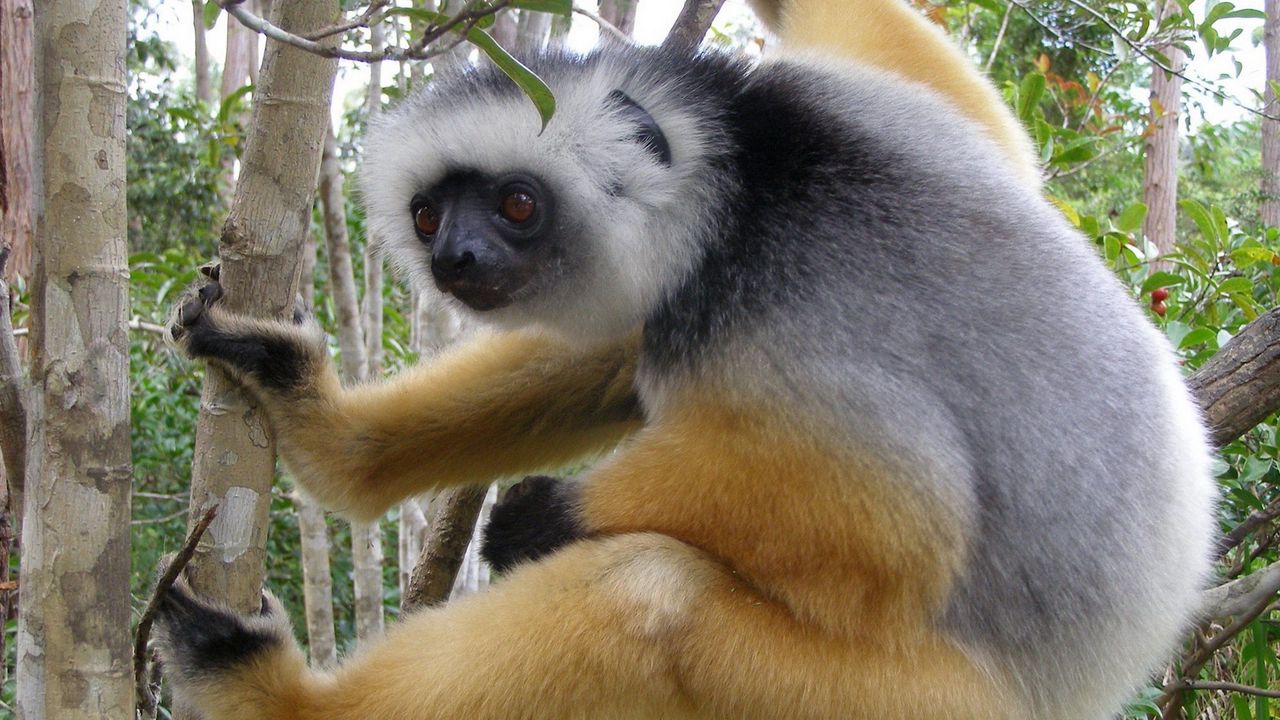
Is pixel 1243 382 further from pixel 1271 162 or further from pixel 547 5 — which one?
pixel 1271 162

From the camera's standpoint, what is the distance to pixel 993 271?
3256 millimetres

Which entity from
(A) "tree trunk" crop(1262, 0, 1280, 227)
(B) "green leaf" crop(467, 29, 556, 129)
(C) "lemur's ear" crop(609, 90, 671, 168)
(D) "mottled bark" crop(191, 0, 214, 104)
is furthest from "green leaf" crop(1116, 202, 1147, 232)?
(D) "mottled bark" crop(191, 0, 214, 104)

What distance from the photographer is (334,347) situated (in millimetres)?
9250

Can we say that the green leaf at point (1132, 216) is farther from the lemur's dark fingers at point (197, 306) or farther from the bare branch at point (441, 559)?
the lemur's dark fingers at point (197, 306)

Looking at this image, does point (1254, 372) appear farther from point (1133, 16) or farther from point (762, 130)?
point (1133, 16)

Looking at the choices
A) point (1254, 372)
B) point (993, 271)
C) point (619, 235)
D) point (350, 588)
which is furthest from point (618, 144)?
point (350, 588)

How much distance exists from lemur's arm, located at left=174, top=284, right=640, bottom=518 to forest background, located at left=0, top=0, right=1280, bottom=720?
24cm

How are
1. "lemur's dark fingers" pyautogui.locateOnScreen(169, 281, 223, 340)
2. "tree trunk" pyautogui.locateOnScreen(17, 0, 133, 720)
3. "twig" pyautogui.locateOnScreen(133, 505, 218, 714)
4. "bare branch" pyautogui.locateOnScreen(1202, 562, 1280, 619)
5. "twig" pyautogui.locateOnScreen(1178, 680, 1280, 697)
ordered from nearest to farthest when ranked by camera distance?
"tree trunk" pyautogui.locateOnScreen(17, 0, 133, 720) → "twig" pyautogui.locateOnScreen(133, 505, 218, 714) → "lemur's dark fingers" pyautogui.locateOnScreen(169, 281, 223, 340) → "bare branch" pyautogui.locateOnScreen(1202, 562, 1280, 619) → "twig" pyautogui.locateOnScreen(1178, 680, 1280, 697)

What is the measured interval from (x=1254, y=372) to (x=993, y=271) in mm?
1478

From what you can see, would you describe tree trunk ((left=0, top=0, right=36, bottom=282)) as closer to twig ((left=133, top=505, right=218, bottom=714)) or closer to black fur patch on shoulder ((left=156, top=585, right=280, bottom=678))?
black fur patch on shoulder ((left=156, top=585, right=280, bottom=678))

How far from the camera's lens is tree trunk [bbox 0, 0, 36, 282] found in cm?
620

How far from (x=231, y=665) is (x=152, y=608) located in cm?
55

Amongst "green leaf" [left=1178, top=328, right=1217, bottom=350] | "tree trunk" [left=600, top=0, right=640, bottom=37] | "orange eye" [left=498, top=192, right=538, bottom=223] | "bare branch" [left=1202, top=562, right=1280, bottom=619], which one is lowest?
"bare branch" [left=1202, top=562, right=1280, bottom=619]

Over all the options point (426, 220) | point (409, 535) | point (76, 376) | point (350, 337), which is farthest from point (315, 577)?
point (76, 376)
